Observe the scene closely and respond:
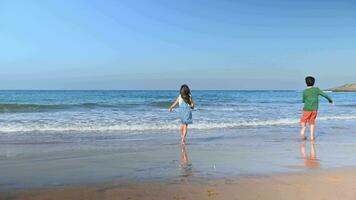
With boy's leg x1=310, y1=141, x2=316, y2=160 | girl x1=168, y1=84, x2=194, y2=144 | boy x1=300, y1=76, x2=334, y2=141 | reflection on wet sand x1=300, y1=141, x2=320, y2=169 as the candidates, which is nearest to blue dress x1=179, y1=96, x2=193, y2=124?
girl x1=168, y1=84, x2=194, y2=144

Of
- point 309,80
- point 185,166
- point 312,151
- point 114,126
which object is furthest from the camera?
point 114,126

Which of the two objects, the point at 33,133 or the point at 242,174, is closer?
the point at 242,174

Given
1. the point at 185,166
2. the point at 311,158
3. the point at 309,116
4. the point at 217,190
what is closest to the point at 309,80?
the point at 309,116

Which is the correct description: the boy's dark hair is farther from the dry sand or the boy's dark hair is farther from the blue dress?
the dry sand

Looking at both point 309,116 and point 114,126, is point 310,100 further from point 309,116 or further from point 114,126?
point 114,126

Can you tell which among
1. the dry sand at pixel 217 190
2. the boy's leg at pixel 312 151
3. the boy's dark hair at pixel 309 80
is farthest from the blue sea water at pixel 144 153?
the boy's dark hair at pixel 309 80

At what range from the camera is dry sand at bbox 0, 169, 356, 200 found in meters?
5.78

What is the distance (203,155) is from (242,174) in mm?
2291

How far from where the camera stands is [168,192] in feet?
19.6

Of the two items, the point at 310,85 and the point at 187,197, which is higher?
the point at 310,85

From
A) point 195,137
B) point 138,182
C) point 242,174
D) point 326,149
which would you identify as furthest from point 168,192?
point 195,137

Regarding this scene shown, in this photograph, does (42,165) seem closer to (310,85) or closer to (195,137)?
(195,137)

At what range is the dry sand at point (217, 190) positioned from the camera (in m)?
5.78

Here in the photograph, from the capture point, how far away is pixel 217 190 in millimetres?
6113
